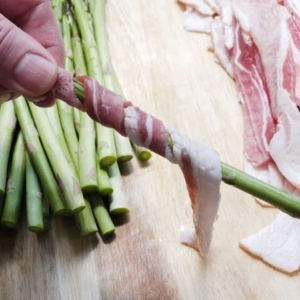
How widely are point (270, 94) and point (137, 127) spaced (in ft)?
2.78

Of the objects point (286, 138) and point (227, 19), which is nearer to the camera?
point (286, 138)

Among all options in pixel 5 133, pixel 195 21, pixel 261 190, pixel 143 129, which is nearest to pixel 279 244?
pixel 261 190

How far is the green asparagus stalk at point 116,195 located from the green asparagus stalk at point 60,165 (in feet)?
0.38

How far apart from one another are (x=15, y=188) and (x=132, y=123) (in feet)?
1.94

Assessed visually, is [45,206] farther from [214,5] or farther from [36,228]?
[214,5]

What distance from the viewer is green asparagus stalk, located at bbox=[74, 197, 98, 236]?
146 centimetres

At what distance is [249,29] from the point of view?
1918 millimetres

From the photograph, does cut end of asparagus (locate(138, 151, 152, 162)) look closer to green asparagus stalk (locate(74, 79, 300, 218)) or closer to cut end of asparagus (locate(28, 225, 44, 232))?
cut end of asparagus (locate(28, 225, 44, 232))

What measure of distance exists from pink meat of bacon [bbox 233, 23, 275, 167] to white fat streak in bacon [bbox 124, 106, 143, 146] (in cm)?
66

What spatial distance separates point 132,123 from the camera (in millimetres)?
1132

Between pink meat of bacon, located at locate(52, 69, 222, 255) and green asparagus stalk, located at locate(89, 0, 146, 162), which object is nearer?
pink meat of bacon, located at locate(52, 69, 222, 255)

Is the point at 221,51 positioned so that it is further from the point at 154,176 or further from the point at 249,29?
the point at 154,176

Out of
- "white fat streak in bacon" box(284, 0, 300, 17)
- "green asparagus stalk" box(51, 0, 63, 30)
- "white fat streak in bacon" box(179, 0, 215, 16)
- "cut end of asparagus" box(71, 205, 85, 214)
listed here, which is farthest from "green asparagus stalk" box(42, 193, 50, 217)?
"white fat streak in bacon" box(284, 0, 300, 17)

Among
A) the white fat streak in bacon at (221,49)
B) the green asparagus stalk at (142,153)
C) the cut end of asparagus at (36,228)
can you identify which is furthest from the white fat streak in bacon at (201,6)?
the cut end of asparagus at (36,228)
